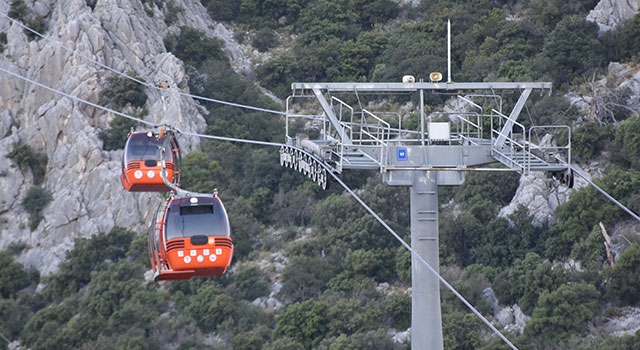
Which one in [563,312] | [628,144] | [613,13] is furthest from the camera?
[613,13]

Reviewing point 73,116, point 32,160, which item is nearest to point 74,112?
point 73,116

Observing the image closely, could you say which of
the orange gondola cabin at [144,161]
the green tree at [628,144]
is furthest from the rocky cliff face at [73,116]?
the orange gondola cabin at [144,161]

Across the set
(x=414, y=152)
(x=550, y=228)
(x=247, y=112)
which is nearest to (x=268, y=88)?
(x=247, y=112)

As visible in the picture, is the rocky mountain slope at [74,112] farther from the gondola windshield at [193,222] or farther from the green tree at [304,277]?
the gondola windshield at [193,222]

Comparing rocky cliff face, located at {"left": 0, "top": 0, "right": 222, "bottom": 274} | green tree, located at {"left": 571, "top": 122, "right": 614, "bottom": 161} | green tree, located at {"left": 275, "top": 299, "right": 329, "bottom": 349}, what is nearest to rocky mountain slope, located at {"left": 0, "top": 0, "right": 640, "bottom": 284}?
rocky cliff face, located at {"left": 0, "top": 0, "right": 222, "bottom": 274}

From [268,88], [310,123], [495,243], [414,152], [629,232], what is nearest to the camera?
[414,152]

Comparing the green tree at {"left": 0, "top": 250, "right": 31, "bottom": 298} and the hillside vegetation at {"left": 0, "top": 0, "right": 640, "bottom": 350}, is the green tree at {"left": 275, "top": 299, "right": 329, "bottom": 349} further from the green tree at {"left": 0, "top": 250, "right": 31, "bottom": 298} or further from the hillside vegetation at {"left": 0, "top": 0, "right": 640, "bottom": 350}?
the green tree at {"left": 0, "top": 250, "right": 31, "bottom": 298}

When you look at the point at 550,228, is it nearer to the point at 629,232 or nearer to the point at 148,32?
the point at 629,232

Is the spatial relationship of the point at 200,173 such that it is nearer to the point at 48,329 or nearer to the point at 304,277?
the point at 304,277
